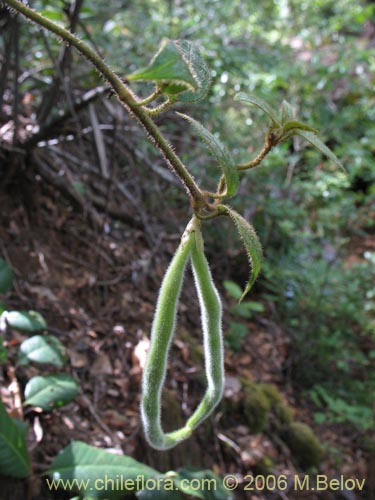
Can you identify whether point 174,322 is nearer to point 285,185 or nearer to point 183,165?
point 183,165

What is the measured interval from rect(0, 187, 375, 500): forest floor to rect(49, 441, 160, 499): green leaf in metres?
0.09

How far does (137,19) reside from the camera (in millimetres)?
2791

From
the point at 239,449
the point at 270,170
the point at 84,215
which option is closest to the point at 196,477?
the point at 239,449

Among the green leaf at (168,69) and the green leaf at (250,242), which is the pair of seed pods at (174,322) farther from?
the green leaf at (168,69)

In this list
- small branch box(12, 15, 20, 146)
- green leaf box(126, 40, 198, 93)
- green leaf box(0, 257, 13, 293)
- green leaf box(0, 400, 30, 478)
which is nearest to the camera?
green leaf box(126, 40, 198, 93)

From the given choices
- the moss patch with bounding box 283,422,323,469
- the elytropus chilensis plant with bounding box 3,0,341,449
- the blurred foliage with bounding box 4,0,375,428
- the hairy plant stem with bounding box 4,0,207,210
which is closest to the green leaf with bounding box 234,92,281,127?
the elytropus chilensis plant with bounding box 3,0,341,449

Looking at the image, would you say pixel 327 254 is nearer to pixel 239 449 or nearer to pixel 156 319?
pixel 239 449

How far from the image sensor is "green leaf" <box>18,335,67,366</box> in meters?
1.12

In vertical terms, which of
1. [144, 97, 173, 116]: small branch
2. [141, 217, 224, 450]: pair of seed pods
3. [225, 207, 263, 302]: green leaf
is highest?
[144, 97, 173, 116]: small branch

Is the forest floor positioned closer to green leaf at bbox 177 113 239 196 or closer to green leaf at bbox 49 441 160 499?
green leaf at bbox 49 441 160 499

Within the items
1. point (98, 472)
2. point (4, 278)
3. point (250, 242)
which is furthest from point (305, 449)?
point (250, 242)

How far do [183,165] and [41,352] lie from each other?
83cm

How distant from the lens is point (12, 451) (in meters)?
0.91

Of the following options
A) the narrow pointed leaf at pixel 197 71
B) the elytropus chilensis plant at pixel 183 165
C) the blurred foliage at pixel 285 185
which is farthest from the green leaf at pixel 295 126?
the blurred foliage at pixel 285 185
